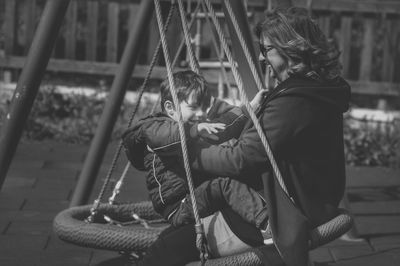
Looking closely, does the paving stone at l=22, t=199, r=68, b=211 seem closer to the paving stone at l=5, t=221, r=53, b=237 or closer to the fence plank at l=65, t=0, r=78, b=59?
the paving stone at l=5, t=221, r=53, b=237

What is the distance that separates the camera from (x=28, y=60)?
13.3ft

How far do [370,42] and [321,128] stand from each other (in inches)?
227

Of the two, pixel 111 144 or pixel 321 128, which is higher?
pixel 321 128

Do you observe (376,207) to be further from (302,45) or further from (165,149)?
(302,45)

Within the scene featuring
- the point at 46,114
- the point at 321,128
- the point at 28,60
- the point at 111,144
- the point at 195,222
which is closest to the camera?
the point at 321,128

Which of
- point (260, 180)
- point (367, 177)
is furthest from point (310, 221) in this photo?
point (367, 177)

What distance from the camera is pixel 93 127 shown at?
8398 millimetres

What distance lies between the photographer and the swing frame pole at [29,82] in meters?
3.98

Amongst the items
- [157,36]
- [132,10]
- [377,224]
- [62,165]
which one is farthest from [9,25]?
[377,224]

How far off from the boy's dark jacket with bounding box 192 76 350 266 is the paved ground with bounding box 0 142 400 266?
1.37 metres

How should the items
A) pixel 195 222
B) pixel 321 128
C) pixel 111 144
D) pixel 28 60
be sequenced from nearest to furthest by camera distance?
pixel 321 128, pixel 195 222, pixel 28 60, pixel 111 144

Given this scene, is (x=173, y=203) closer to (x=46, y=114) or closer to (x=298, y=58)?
(x=298, y=58)

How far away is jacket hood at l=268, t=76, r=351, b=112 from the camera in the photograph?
10.2 feet

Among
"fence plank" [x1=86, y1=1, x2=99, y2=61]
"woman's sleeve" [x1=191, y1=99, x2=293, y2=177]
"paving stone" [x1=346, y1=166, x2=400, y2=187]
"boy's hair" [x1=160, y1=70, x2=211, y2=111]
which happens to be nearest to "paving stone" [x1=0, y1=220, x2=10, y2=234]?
"boy's hair" [x1=160, y1=70, x2=211, y2=111]
